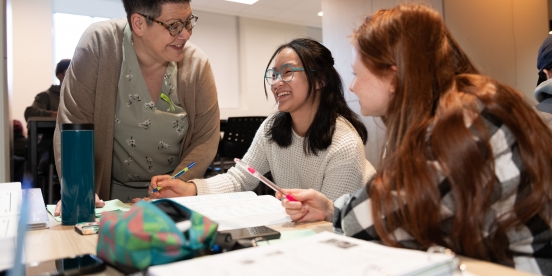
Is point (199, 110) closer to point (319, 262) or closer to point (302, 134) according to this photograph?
point (302, 134)

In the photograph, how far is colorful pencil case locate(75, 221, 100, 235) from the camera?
2.72 feet

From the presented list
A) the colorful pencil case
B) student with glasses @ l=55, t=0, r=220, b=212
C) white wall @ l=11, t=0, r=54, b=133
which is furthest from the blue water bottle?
white wall @ l=11, t=0, r=54, b=133

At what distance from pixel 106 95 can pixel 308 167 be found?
74 centimetres

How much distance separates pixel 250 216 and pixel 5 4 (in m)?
1.98

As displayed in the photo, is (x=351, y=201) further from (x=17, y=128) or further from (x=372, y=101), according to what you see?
(x=17, y=128)

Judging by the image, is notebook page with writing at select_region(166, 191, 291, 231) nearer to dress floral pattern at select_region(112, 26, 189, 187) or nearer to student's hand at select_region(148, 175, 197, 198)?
student's hand at select_region(148, 175, 197, 198)

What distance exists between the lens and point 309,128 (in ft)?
4.61

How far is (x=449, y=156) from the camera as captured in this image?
59 centimetres

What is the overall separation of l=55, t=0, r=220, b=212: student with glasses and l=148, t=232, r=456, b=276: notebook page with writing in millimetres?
991

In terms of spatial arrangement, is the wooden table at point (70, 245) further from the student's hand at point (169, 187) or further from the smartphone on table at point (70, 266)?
the student's hand at point (169, 187)

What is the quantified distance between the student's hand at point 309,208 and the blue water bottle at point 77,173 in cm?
42

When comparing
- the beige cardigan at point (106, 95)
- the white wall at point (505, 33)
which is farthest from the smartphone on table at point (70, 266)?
the white wall at point (505, 33)

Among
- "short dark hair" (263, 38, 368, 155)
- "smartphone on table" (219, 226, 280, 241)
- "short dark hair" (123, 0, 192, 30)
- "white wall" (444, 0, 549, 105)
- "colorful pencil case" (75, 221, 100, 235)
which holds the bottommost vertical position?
"colorful pencil case" (75, 221, 100, 235)

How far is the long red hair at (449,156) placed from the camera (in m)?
0.59
